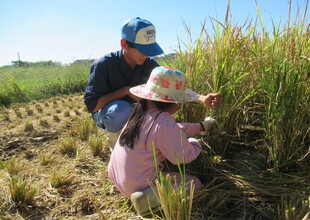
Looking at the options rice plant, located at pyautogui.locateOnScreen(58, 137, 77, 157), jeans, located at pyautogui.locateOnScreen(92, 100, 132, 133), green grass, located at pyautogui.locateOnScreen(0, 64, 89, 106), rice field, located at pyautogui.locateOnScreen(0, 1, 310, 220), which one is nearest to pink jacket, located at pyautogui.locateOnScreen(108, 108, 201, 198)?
rice field, located at pyautogui.locateOnScreen(0, 1, 310, 220)

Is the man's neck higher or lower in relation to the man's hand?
higher

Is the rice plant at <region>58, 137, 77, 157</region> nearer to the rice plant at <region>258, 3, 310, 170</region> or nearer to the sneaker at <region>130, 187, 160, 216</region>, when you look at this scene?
the sneaker at <region>130, 187, 160, 216</region>

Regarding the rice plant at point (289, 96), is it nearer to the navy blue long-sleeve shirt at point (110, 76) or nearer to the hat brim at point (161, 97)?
the hat brim at point (161, 97)

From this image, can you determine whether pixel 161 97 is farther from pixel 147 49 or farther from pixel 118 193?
pixel 118 193

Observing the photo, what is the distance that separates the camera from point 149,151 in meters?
1.41

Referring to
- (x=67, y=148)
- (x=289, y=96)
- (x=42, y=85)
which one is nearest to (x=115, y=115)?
(x=67, y=148)

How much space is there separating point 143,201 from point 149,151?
0.87ft

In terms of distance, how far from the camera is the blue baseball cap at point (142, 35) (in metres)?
1.73

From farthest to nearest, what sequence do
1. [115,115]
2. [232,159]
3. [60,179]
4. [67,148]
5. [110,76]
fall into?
[67,148], [110,76], [115,115], [60,179], [232,159]

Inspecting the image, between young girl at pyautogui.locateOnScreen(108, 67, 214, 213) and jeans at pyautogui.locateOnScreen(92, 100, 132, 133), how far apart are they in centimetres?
47

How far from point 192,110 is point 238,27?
26.2 inches

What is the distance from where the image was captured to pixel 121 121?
1929 mm

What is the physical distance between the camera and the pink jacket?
4.39 feet

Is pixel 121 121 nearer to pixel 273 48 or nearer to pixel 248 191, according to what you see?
pixel 248 191
